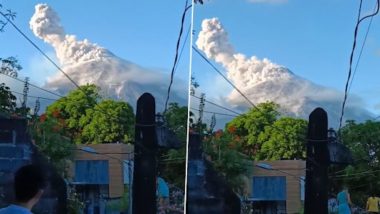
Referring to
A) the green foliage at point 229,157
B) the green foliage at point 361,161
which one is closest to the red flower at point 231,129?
the green foliage at point 229,157

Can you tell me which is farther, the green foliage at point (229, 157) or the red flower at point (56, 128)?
the red flower at point (56, 128)

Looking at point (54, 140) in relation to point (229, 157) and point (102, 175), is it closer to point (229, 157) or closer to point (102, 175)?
point (102, 175)

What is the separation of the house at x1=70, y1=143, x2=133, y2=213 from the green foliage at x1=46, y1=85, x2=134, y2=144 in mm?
56

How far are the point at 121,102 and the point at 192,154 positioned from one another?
1.48 feet

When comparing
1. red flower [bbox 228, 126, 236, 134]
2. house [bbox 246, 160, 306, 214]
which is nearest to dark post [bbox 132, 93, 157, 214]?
red flower [bbox 228, 126, 236, 134]

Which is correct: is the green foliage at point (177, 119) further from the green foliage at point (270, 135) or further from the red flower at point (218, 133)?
the green foliage at point (270, 135)

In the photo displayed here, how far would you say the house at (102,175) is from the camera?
119 inches

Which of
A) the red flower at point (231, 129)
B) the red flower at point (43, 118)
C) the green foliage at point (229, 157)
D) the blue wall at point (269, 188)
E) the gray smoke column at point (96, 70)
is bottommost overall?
the blue wall at point (269, 188)

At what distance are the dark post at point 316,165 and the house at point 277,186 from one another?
Result: 0.04m

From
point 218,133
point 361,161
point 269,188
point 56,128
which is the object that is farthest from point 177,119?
point 361,161

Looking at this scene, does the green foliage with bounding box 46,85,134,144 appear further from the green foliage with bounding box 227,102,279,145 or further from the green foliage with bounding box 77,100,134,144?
the green foliage with bounding box 227,102,279,145

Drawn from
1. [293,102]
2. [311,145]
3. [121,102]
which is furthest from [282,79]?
[121,102]

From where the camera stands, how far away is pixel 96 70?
3092mm

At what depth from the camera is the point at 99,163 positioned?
3104 millimetres
